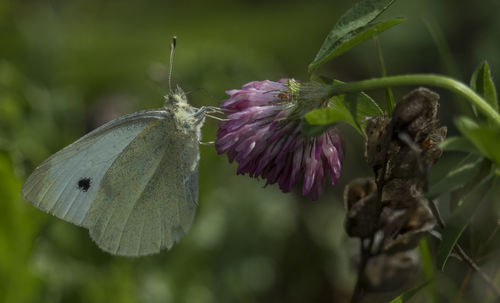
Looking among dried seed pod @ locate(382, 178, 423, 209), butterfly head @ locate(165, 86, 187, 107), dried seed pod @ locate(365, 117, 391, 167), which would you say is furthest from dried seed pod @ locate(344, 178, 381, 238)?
butterfly head @ locate(165, 86, 187, 107)

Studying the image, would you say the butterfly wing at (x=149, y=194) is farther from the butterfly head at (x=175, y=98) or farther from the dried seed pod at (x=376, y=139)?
the dried seed pod at (x=376, y=139)

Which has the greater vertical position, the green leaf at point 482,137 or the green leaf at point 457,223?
the green leaf at point 482,137

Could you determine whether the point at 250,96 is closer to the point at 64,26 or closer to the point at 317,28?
the point at 317,28

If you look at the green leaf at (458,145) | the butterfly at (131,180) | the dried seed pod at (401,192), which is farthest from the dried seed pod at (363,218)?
the butterfly at (131,180)

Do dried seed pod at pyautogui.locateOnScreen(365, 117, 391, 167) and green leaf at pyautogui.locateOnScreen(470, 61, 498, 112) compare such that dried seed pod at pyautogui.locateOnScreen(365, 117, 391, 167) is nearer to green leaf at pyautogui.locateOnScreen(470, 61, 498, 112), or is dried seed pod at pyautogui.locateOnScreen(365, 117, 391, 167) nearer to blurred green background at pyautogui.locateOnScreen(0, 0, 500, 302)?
green leaf at pyautogui.locateOnScreen(470, 61, 498, 112)

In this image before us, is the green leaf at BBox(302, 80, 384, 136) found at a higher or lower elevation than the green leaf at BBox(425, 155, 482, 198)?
higher

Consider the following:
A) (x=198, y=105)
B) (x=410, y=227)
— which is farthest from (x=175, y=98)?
(x=198, y=105)
